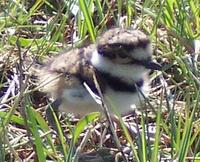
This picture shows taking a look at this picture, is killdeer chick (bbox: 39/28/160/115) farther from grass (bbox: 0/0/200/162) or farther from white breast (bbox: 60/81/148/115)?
grass (bbox: 0/0/200/162)

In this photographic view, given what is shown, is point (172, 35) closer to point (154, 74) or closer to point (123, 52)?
point (154, 74)

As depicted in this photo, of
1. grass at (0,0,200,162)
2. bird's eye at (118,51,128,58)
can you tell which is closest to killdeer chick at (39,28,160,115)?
bird's eye at (118,51,128,58)

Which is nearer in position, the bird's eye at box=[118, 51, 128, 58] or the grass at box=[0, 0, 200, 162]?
the bird's eye at box=[118, 51, 128, 58]

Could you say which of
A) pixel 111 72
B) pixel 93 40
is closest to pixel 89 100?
pixel 111 72

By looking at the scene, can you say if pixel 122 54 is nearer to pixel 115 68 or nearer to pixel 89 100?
pixel 115 68

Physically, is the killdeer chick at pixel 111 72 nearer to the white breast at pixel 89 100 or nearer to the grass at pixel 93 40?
the white breast at pixel 89 100

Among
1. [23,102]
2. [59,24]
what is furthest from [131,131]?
[59,24]

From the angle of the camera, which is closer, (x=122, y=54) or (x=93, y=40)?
(x=122, y=54)

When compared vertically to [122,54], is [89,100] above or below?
below
